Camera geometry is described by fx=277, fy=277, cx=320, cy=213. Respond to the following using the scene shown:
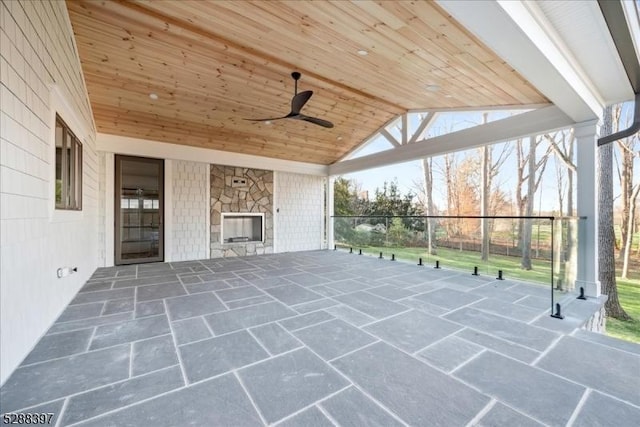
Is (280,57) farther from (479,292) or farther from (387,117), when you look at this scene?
(479,292)

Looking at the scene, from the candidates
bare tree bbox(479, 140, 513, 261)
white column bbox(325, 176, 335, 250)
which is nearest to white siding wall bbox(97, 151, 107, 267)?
white column bbox(325, 176, 335, 250)

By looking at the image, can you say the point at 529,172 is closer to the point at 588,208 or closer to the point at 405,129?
the point at 405,129

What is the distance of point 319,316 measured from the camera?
2.71 m

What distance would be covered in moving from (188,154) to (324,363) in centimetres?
548

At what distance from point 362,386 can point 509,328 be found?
5.52 ft

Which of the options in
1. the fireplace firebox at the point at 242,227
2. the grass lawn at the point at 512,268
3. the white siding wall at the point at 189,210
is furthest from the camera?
the fireplace firebox at the point at 242,227

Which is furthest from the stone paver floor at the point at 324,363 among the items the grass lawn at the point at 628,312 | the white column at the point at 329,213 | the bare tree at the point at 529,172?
the bare tree at the point at 529,172

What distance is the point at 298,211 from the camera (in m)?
7.79

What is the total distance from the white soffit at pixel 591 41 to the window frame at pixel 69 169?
426 centimetres

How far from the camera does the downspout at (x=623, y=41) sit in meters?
1.95

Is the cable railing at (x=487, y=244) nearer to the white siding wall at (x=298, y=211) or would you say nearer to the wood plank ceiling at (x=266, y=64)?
the white siding wall at (x=298, y=211)

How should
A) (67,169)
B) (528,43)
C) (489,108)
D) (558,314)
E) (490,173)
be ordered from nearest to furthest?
1. (528,43)
2. (558,314)
3. (67,169)
4. (489,108)
5. (490,173)

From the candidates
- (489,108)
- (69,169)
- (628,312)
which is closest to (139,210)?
(69,169)

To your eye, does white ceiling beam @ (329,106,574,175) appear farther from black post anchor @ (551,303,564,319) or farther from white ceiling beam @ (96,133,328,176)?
black post anchor @ (551,303,564,319)
